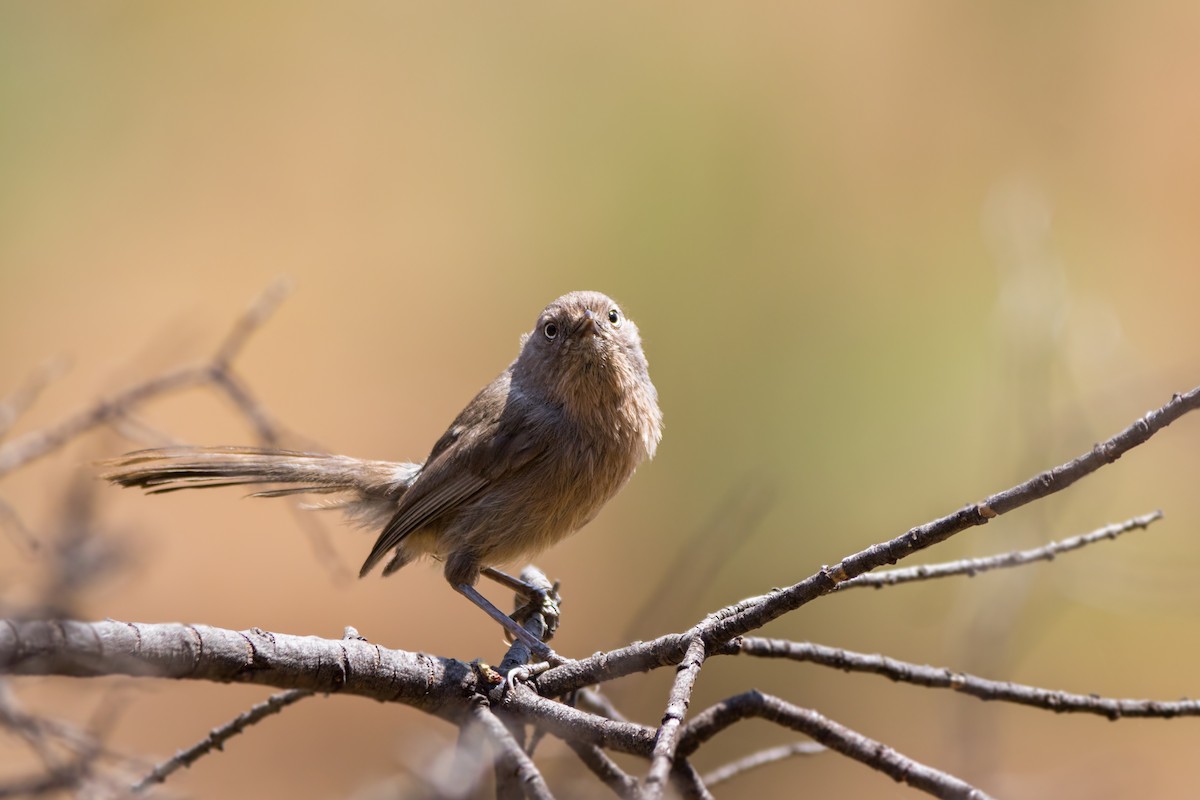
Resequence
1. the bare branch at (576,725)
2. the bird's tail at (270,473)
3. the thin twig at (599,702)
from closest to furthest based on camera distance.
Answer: the bare branch at (576,725) → the thin twig at (599,702) → the bird's tail at (270,473)

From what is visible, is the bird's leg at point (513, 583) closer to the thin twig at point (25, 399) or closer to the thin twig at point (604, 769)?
the thin twig at point (604, 769)

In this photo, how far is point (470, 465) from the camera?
3.89 m

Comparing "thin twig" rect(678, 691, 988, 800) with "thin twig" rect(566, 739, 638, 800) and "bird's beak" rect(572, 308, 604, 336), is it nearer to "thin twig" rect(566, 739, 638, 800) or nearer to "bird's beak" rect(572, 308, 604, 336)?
"thin twig" rect(566, 739, 638, 800)

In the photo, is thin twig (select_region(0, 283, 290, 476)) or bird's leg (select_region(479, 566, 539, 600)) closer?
thin twig (select_region(0, 283, 290, 476))

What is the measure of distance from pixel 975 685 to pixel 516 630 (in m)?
1.39

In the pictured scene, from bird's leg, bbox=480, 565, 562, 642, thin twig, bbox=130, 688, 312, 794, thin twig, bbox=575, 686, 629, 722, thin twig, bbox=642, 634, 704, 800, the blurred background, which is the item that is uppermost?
the blurred background

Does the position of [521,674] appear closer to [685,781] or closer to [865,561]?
[685,781]

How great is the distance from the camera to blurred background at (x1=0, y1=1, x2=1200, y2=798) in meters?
6.52

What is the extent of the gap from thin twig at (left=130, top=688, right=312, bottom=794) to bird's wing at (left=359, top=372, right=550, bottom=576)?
1.37 m

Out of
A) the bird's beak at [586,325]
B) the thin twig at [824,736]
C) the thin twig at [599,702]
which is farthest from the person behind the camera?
the bird's beak at [586,325]

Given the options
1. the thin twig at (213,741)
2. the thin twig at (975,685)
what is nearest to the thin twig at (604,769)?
A: the thin twig at (975,685)

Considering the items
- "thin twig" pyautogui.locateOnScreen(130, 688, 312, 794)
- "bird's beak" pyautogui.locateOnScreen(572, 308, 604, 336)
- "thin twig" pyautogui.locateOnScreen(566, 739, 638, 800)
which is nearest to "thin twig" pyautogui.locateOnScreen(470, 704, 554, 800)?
"thin twig" pyautogui.locateOnScreen(130, 688, 312, 794)

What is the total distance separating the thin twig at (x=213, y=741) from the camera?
2203 millimetres

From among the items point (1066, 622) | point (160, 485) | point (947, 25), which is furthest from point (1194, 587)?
point (947, 25)
